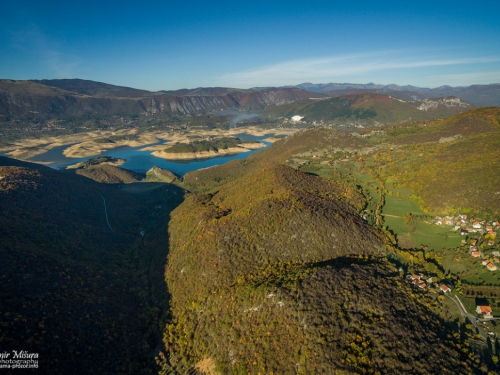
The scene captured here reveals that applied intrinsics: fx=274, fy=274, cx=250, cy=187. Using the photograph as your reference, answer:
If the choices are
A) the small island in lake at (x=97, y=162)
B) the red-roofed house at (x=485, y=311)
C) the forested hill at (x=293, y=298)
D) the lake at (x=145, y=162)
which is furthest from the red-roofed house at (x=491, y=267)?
the small island in lake at (x=97, y=162)

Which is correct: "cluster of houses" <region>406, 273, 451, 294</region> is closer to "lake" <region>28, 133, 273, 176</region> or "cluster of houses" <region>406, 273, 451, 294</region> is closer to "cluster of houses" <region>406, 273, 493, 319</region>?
"cluster of houses" <region>406, 273, 493, 319</region>

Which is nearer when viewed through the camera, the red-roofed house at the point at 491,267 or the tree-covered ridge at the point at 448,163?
the red-roofed house at the point at 491,267

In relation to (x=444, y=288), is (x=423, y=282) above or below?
above

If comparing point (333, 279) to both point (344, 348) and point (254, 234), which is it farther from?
point (254, 234)

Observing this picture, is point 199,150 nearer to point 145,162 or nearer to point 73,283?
point 145,162

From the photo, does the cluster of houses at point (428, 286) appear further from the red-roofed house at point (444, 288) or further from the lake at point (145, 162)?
the lake at point (145, 162)

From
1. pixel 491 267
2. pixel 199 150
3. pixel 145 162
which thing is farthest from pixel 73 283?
pixel 199 150
